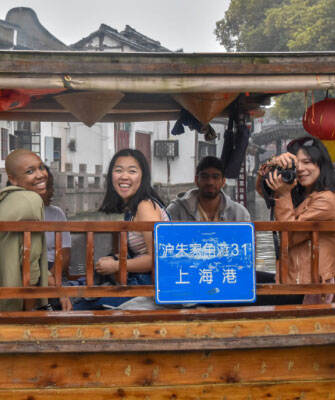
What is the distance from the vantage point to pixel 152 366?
3.03m

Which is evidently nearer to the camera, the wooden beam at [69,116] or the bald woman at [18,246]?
the bald woman at [18,246]

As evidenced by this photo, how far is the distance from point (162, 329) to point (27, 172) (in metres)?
1.28

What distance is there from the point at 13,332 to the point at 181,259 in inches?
36.0

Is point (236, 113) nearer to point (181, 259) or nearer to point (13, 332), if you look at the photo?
point (181, 259)

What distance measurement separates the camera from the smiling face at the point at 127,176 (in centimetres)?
354

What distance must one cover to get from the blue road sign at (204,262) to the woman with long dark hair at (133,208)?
0.29m

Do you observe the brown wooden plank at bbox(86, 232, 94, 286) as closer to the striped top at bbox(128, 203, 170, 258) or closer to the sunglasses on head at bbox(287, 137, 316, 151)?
the striped top at bbox(128, 203, 170, 258)

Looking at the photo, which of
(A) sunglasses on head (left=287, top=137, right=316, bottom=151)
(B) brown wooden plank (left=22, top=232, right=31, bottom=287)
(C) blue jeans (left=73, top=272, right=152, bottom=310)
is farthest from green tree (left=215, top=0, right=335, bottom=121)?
(B) brown wooden plank (left=22, top=232, right=31, bottom=287)

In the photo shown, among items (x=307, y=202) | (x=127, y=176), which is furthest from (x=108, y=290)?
(x=307, y=202)

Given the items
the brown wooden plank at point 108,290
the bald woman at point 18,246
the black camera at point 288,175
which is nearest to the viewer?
the brown wooden plank at point 108,290

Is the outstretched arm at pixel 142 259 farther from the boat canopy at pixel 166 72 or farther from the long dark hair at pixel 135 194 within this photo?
the boat canopy at pixel 166 72

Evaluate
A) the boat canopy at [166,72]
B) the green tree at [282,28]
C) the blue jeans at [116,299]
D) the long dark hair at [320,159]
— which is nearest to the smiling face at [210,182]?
the long dark hair at [320,159]

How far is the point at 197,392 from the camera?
3.06 meters

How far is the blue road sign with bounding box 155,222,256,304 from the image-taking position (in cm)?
305
